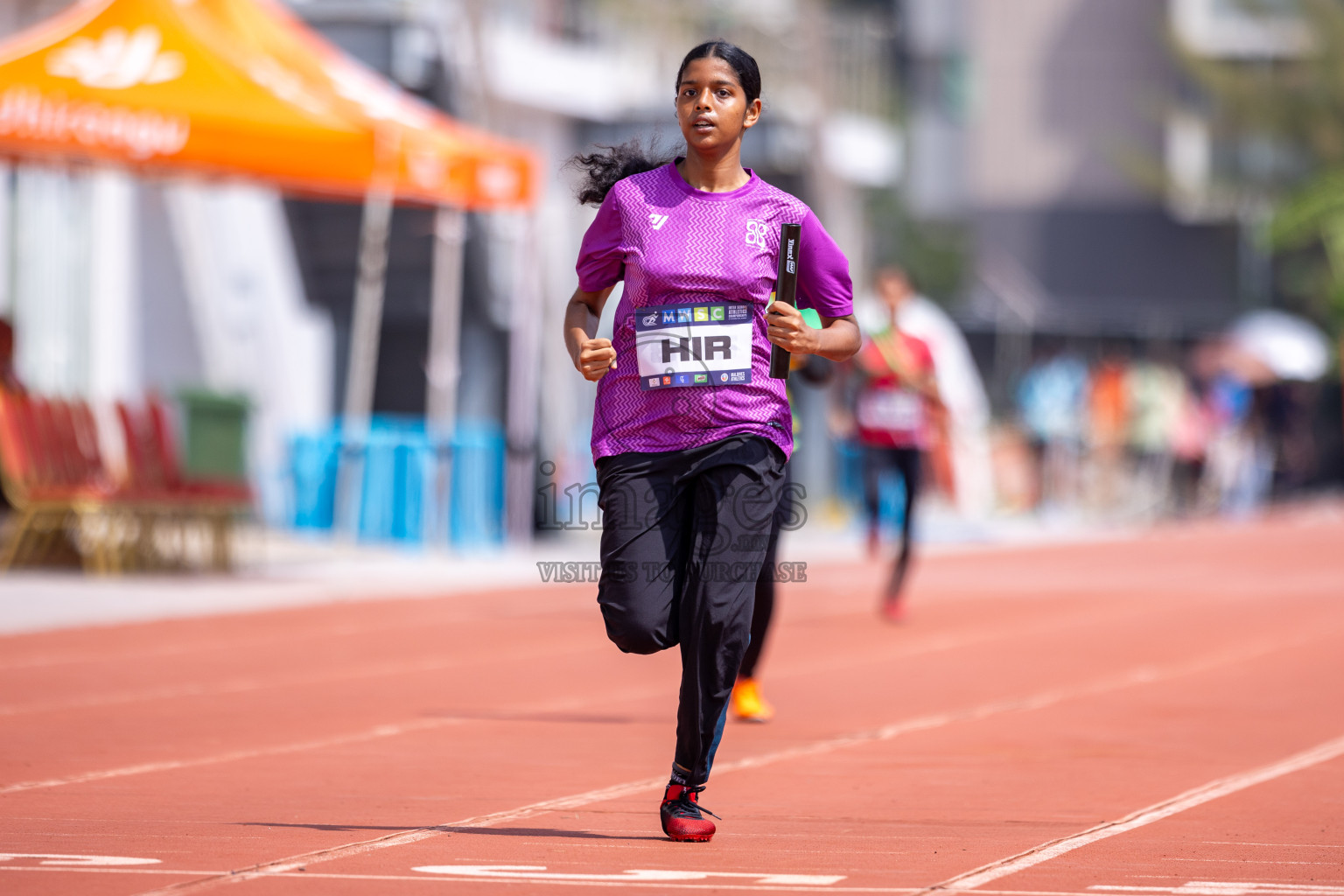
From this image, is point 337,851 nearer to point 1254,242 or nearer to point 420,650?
point 420,650

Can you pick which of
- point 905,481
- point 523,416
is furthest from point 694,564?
point 523,416

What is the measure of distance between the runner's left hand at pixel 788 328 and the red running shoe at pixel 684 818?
1.19 metres

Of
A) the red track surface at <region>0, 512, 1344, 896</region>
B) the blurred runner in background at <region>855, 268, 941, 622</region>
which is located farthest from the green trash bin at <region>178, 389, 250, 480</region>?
the blurred runner in background at <region>855, 268, 941, 622</region>

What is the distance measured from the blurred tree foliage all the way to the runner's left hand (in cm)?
3603

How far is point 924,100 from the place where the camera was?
5147cm

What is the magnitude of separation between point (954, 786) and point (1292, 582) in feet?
36.0

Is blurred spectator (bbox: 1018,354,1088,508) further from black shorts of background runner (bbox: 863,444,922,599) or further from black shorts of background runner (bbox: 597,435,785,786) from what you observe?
black shorts of background runner (bbox: 597,435,785,786)

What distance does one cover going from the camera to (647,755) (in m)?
8.18

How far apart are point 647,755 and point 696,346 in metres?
2.48

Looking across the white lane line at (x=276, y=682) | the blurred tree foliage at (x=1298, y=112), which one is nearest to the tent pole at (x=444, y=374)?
the white lane line at (x=276, y=682)

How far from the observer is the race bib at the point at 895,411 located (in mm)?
13516

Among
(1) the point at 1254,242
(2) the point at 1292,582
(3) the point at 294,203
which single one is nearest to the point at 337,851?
(2) the point at 1292,582

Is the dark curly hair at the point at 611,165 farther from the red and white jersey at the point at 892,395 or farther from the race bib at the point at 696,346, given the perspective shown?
the red and white jersey at the point at 892,395

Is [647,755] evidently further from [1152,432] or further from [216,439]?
[1152,432]
